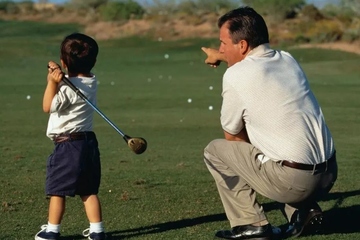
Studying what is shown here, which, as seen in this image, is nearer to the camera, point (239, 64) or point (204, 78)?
point (239, 64)

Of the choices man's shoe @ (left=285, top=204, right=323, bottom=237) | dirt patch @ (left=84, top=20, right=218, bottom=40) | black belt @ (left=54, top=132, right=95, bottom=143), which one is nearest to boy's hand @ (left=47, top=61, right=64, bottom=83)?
black belt @ (left=54, top=132, right=95, bottom=143)

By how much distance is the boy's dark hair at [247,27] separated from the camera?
554 cm

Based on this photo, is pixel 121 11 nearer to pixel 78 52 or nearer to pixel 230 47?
pixel 78 52

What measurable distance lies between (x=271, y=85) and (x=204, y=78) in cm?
1850

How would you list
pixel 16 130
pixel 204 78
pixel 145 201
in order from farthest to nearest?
pixel 204 78, pixel 16 130, pixel 145 201

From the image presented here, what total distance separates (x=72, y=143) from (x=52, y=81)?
1.45 feet

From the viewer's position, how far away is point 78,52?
5879mm

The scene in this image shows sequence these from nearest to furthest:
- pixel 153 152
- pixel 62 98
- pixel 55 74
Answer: pixel 55 74 → pixel 62 98 → pixel 153 152

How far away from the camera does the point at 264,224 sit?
18.9 ft

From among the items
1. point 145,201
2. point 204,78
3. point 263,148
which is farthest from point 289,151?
point 204,78

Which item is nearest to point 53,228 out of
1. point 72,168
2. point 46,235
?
point 46,235

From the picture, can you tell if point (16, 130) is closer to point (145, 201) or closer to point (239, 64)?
point (145, 201)

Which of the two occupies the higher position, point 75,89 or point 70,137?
point 75,89

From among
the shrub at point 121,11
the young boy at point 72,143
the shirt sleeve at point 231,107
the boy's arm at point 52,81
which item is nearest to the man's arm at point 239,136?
the shirt sleeve at point 231,107
